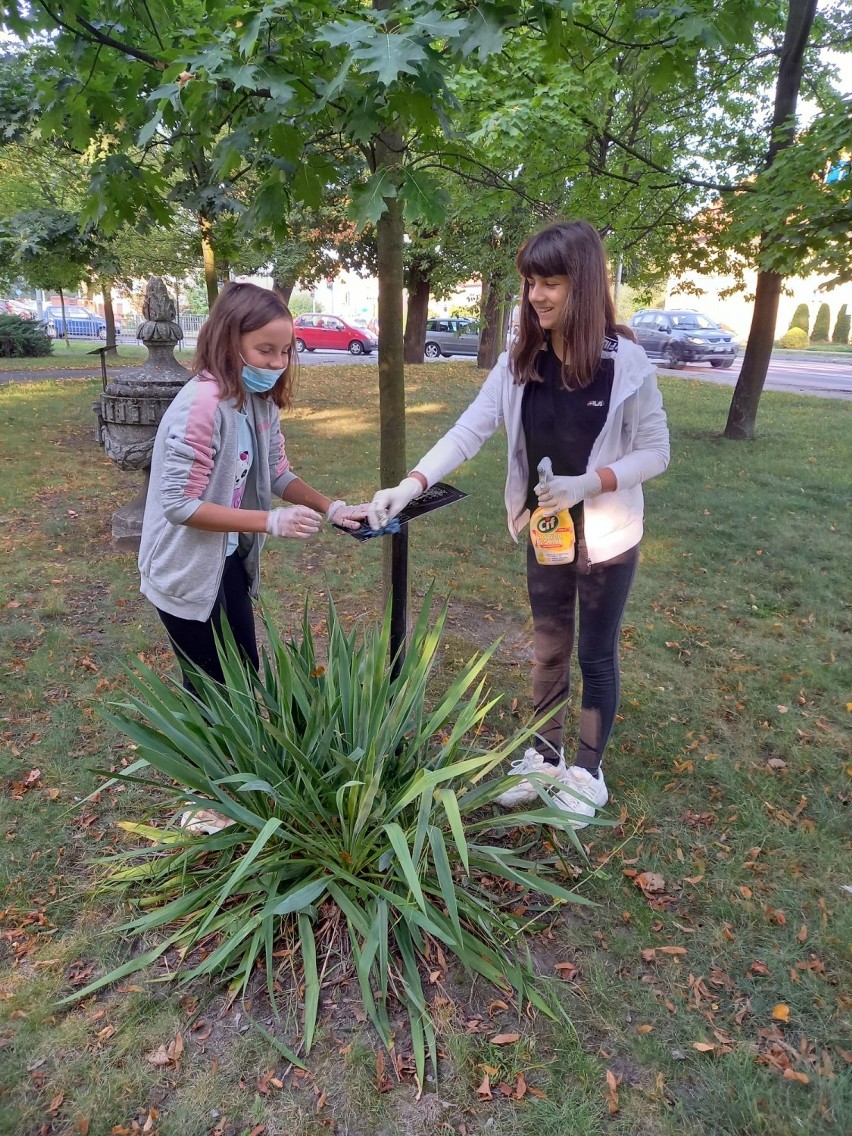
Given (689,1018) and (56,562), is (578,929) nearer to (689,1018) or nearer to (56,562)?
(689,1018)

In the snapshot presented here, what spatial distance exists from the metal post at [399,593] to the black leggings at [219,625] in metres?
0.51

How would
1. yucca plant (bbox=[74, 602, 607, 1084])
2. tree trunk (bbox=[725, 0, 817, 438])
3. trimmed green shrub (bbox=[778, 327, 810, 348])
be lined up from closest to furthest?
yucca plant (bbox=[74, 602, 607, 1084]), tree trunk (bbox=[725, 0, 817, 438]), trimmed green shrub (bbox=[778, 327, 810, 348])

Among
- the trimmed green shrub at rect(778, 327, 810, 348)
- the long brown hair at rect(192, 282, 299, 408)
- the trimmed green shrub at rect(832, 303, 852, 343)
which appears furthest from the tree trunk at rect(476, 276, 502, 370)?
the trimmed green shrub at rect(832, 303, 852, 343)

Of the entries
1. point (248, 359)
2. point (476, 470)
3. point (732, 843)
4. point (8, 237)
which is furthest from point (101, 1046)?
point (8, 237)

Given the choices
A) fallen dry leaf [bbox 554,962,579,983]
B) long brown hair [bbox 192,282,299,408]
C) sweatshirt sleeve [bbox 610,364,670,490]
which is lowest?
fallen dry leaf [bbox 554,962,579,983]

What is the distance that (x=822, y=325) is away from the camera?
125 ft

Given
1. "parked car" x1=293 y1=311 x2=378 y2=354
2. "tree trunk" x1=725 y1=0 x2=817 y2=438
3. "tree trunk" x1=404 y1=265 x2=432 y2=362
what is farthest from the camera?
"parked car" x1=293 y1=311 x2=378 y2=354

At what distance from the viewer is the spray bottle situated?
2.55m

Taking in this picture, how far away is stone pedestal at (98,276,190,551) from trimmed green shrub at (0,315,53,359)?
52.8 ft

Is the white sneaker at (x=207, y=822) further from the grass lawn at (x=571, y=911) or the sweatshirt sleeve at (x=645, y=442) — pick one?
the sweatshirt sleeve at (x=645, y=442)

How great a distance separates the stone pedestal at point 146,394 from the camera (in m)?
5.25

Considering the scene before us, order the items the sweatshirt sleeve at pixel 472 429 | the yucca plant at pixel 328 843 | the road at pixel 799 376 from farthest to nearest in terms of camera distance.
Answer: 1. the road at pixel 799 376
2. the sweatshirt sleeve at pixel 472 429
3. the yucca plant at pixel 328 843

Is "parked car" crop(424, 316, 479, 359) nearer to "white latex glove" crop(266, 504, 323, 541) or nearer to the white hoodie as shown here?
the white hoodie

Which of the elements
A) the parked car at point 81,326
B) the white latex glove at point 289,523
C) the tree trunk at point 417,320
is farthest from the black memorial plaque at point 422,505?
the parked car at point 81,326
